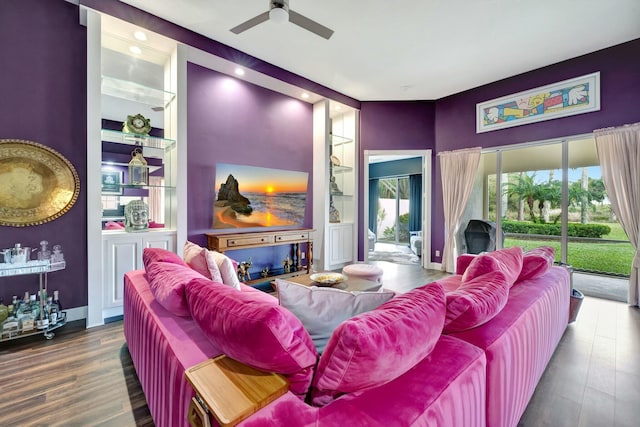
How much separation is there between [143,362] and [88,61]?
2853 mm

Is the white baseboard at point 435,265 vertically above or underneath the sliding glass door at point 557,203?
underneath

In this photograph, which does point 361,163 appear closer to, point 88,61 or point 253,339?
point 88,61

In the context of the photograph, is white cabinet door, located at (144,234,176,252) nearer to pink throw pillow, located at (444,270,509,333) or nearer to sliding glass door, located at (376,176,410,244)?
pink throw pillow, located at (444,270,509,333)

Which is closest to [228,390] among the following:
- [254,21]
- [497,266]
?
[497,266]

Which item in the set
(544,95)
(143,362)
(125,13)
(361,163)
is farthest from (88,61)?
(544,95)

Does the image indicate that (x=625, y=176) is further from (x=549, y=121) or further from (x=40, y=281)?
(x=40, y=281)

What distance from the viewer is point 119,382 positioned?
6.21ft

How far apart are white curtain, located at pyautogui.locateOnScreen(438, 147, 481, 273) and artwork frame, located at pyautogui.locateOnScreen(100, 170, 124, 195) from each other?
16.6 ft

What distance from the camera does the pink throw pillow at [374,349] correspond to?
0.80m

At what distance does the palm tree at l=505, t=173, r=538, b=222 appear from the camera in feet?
14.5

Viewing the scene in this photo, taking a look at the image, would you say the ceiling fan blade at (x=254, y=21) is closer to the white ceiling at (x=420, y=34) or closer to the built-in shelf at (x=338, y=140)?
the white ceiling at (x=420, y=34)

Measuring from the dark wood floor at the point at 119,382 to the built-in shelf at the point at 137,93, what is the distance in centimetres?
257

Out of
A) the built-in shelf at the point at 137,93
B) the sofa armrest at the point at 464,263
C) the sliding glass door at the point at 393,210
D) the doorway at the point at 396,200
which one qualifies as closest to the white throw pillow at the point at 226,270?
the sofa armrest at the point at 464,263

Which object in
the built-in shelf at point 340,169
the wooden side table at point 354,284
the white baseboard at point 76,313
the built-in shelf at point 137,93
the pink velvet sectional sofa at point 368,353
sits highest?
the built-in shelf at point 137,93
